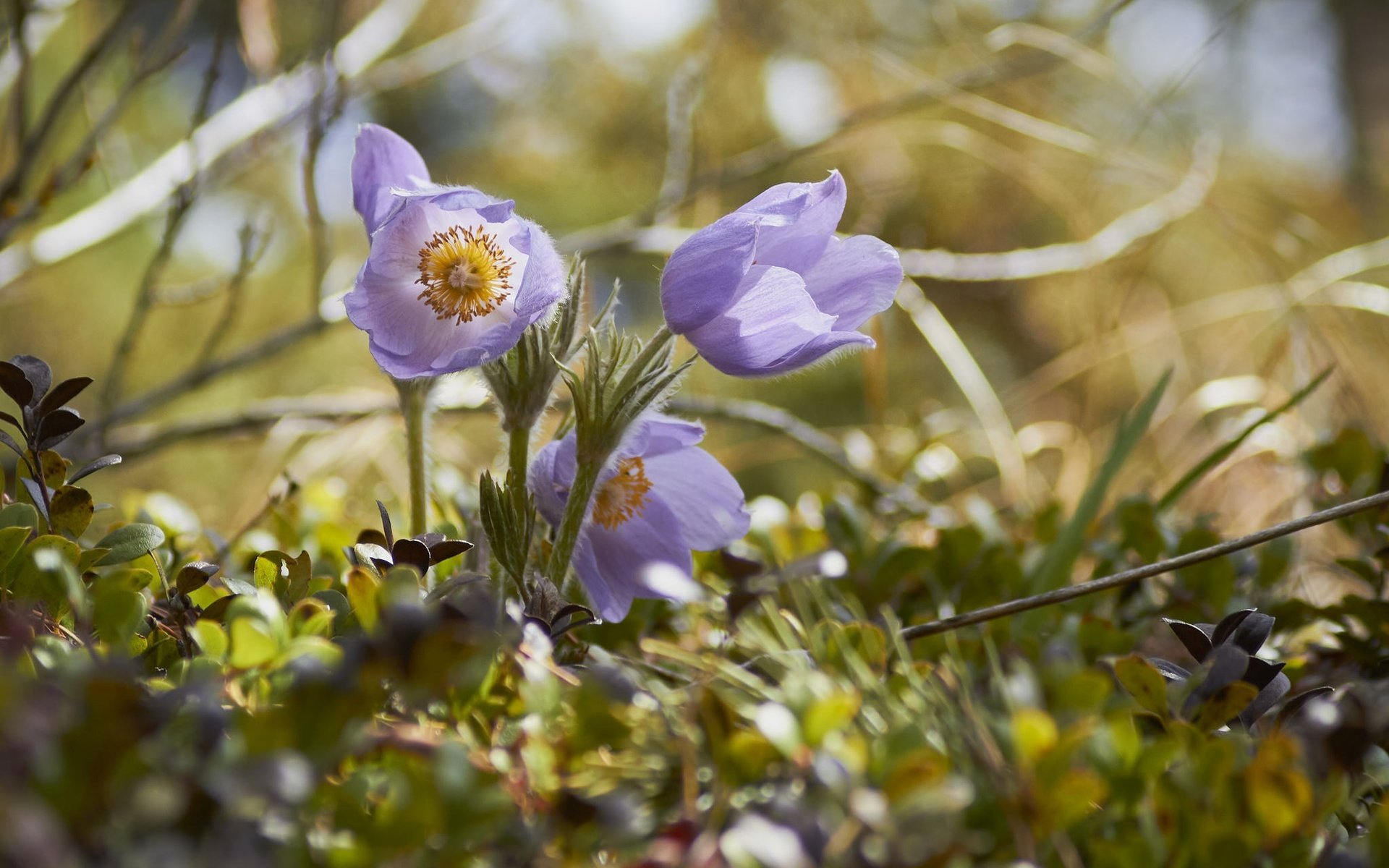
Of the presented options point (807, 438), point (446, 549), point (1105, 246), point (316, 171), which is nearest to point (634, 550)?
point (446, 549)

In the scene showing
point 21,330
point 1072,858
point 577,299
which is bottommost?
point 21,330

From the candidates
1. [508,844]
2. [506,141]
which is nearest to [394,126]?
[506,141]

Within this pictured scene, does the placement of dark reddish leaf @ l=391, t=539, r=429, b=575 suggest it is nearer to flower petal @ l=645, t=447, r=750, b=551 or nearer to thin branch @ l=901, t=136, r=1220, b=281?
flower petal @ l=645, t=447, r=750, b=551

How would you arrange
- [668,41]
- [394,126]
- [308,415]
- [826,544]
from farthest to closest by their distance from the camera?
[394,126], [668,41], [308,415], [826,544]

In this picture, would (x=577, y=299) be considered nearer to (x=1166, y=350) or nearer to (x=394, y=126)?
(x=1166, y=350)

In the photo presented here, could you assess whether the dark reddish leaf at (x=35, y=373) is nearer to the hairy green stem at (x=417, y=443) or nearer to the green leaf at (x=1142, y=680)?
the hairy green stem at (x=417, y=443)

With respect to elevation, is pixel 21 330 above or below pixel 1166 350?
above

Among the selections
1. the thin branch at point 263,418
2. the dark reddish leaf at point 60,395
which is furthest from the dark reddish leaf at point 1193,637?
the thin branch at point 263,418

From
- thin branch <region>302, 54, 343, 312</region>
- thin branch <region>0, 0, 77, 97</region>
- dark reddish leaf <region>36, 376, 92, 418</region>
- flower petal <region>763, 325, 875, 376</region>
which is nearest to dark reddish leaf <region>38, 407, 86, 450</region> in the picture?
→ dark reddish leaf <region>36, 376, 92, 418</region>
